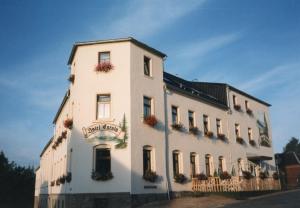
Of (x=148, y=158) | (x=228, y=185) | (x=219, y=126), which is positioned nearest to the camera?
(x=148, y=158)

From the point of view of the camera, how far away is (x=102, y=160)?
19.4 m

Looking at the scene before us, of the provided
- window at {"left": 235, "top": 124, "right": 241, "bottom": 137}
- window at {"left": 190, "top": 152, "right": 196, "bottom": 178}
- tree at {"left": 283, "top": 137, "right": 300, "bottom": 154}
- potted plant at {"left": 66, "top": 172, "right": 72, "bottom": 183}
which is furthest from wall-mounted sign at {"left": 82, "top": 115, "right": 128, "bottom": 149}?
tree at {"left": 283, "top": 137, "right": 300, "bottom": 154}

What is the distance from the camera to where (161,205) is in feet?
59.4

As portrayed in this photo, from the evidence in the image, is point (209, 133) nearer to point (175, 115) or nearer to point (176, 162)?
point (175, 115)

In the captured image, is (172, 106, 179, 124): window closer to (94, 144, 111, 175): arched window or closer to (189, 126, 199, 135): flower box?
(189, 126, 199, 135): flower box

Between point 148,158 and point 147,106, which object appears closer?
point 148,158

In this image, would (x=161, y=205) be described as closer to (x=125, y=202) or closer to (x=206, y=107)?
(x=125, y=202)

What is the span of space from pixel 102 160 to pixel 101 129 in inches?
73.9

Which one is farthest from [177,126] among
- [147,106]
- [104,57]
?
[104,57]

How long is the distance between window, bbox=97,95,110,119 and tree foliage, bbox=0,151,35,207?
4379cm

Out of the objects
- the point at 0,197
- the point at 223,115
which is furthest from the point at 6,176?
the point at 223,115

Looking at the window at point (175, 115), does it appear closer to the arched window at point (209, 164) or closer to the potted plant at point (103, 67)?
the arched window at point (209, 164)

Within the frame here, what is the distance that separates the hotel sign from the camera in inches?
772

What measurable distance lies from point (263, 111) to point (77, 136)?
1014 inches
